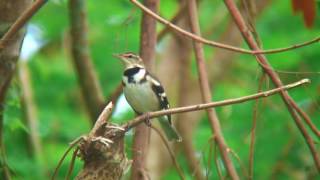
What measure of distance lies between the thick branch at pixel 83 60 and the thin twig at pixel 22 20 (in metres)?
2.47

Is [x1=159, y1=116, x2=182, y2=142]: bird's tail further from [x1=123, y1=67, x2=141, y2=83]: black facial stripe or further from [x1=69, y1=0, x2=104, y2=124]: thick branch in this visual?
[x1=69, y1=0, x2=104, y2=124]: thick branch

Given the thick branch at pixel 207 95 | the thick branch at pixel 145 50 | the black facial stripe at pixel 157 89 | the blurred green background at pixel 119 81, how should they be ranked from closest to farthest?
the thick branch at pixel 207 95 → the thick branch at pixel 145 50 → the black facial stripe at pixel 157 89 → the blurred green background at pixel 119 81

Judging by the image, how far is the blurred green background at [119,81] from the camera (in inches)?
282

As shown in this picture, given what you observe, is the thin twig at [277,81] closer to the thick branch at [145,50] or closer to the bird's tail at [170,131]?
the thick branch at [145,50]

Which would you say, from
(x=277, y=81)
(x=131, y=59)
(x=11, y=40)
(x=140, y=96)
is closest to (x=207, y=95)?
(x=277, y=81)

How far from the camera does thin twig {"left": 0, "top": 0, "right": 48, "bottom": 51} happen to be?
11.9 feet

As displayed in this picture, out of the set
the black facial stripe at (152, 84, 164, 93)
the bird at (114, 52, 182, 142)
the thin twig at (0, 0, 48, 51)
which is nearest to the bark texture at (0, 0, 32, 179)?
the thin twig at (0, 0, 48, 51)

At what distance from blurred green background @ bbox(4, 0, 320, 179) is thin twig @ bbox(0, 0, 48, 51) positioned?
2.67 metres

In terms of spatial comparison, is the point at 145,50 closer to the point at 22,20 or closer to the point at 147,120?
the point at 147,120

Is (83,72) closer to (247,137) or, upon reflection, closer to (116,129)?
(247,137)

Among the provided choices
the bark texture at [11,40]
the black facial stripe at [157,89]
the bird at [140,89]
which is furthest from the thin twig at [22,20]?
the black facial stripe at [157,89]

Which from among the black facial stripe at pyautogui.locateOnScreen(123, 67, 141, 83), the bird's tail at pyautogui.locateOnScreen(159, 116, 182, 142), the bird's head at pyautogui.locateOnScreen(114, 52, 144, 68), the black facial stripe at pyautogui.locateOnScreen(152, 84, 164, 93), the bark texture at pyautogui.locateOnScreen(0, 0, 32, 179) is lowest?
the bird's tail at pyautogui.locateOnScreen(159, 116, 182, 142)

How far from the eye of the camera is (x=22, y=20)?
3.78 meters

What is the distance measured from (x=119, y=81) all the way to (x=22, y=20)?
15.2 feet
